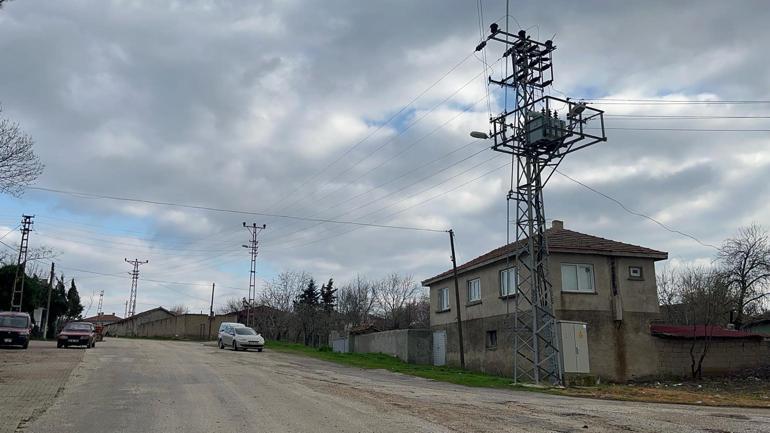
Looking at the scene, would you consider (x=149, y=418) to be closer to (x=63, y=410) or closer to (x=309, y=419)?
(x=63, y=410)

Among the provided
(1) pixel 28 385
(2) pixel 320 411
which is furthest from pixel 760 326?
(1) pixel 28 385

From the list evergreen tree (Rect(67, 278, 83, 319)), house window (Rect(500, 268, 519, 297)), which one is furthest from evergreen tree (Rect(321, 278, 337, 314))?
house window (Rect(500, 268, 519, 297))

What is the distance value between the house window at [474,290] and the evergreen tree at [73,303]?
57.8 meters

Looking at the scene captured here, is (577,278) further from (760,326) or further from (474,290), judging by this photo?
(760,326)

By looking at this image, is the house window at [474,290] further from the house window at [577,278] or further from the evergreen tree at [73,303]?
the evergreen tree at [73,303]

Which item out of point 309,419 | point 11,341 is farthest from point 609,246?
point 11,341

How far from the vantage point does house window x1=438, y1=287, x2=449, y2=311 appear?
111ft

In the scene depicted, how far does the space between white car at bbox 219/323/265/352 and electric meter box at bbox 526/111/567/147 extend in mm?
21975

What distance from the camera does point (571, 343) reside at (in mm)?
23344

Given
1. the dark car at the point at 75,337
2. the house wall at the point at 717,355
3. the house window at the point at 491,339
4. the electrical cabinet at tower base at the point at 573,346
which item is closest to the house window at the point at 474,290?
the house window at the point at 491,339

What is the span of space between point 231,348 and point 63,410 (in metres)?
28.7

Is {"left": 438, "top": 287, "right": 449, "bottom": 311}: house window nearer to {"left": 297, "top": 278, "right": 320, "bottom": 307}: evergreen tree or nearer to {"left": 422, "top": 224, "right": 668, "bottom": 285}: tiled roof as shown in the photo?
{"left": 422, "top": 224, "right": 668, "bottom": 285}: tiled roof

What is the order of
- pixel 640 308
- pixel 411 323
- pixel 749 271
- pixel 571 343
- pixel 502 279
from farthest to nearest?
1. pixel 411 323
2. pixel 749 271
3. pixel 502 279
4. pixel 640 308
5. pixel 571 343

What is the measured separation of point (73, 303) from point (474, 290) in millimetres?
61324
